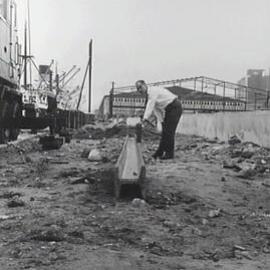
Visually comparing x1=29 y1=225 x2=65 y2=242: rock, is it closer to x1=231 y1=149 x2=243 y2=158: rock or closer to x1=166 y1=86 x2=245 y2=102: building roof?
x1=231 y1=149 x2=243 y2=158: rock

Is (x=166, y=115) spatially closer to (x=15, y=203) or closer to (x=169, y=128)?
(x=169, y=128)

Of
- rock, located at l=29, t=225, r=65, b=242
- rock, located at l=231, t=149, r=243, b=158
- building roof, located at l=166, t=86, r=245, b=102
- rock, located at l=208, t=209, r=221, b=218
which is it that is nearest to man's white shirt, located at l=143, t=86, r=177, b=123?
rock, located at l=231, t=149, r=243, b=158

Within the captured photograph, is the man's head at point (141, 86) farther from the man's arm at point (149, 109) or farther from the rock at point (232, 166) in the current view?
the rock at point (232, 166)

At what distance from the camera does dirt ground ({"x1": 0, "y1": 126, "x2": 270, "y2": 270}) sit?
15.9 feet

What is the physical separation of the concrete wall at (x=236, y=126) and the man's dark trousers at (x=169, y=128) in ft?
10.7

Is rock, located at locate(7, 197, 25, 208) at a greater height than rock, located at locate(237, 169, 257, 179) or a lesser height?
lesser

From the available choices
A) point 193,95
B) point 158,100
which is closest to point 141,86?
point 158,100

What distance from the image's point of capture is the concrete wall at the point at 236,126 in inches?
641

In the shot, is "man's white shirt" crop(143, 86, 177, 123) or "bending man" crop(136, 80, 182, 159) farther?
"bending man" crop(136, 80, 182, 159)

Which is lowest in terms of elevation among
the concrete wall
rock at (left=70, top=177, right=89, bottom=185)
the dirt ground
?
the dirt ground

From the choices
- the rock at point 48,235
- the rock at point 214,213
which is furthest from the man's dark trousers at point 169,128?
the rock at point 48,235

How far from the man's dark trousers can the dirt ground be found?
2.50m

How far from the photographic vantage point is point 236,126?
19.8 m

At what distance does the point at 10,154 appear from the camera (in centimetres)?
1452
